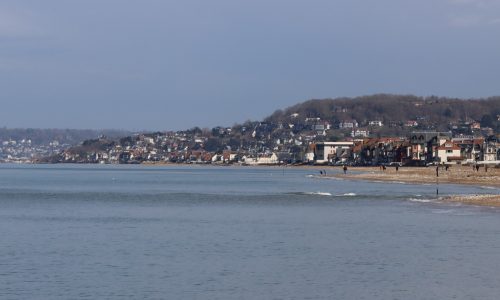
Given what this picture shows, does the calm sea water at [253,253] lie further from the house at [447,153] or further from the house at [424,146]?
the house at [424,146]

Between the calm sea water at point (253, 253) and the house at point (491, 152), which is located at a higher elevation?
the house at point (491, 152)

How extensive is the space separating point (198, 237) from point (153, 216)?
12.3 meters

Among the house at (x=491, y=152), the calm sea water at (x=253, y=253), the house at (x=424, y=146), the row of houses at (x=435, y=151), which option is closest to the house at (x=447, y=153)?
the row of houses at (x=435, y=151)

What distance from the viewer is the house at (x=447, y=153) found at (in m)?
153

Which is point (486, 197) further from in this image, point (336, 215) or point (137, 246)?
point (137, 246)

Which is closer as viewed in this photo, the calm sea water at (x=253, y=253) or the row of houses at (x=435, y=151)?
the calm sea water at (x=253, y=253)

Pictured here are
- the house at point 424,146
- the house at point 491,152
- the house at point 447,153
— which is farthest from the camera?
the house at point 424,146

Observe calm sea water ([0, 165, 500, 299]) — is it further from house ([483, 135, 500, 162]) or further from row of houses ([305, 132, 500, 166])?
house ([483, 135, 500, 162])

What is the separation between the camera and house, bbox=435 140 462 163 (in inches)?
6033

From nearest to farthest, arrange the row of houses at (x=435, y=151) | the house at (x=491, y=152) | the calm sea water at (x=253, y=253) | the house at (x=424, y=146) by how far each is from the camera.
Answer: the calm sea water at (x=253, y=253)
the row of houses at (x=435, y=151)
the house at (x=491, y=152)
the house at (x=424, y=146)

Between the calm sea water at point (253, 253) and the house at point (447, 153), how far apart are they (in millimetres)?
104014

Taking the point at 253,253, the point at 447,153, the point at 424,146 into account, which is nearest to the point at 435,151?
the point at 447,153

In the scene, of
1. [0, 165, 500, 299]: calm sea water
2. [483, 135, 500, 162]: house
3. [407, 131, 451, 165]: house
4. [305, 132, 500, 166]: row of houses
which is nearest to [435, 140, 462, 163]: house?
[305, 132, 500, 166]: row of houses

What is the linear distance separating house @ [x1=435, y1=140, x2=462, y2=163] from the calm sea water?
104 m
